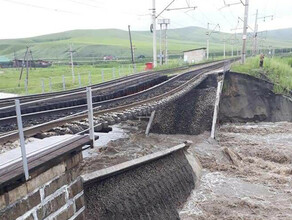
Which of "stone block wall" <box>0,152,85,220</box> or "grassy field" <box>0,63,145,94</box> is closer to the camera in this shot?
"stone block wall" <box>0,152,85,220</box>

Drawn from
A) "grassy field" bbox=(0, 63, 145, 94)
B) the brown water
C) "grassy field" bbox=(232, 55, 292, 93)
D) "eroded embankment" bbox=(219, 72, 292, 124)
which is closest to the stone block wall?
the brown water

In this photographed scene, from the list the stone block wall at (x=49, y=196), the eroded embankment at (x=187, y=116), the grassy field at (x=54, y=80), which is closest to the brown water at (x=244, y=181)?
the eroded embankment at (x=187, y=116)

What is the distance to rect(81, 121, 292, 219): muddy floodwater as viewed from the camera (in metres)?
9.53

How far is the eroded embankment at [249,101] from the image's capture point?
2091 centimetres

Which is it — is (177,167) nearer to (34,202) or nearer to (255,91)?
(34,202)

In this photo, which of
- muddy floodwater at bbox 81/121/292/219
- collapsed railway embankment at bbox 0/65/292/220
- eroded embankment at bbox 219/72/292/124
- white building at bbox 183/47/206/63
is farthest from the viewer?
white building at bbox 183/47/206/63

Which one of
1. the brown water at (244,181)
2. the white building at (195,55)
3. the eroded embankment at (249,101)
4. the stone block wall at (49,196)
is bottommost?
the brown water at (244,181)

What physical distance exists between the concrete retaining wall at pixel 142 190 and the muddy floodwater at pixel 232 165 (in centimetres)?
74

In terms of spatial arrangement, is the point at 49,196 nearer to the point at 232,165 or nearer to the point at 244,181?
the point at 244,181

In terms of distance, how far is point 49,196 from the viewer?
4.57 metres

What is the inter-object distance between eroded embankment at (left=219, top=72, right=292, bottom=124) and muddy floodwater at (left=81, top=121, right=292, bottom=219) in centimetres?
197

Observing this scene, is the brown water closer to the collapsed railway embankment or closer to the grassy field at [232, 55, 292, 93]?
the collapsed railway embankment

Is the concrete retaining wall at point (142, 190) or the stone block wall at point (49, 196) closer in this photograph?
the stone block wall at point (49, 196)

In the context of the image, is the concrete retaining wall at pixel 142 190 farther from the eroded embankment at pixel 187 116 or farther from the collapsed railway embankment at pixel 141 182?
the eroded embankment at pixel 187 116
